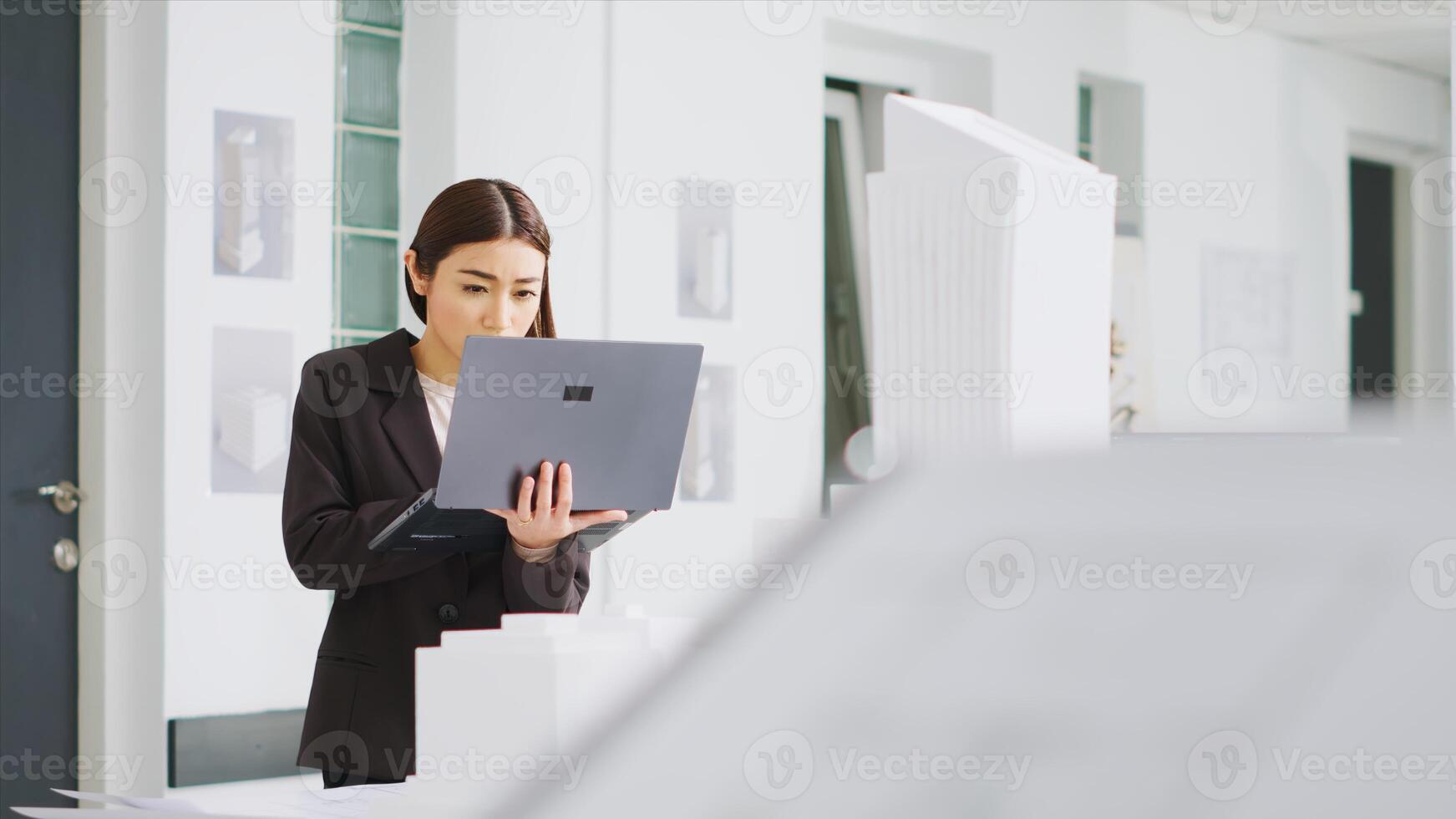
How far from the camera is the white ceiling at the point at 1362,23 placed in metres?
5.26

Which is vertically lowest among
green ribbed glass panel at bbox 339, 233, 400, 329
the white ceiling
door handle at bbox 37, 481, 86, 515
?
door handle at bbox 37, 481, 86, 515

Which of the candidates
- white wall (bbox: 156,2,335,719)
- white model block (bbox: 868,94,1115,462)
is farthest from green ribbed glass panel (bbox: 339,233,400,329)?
white model block (bbox: 868,94,1115,462)

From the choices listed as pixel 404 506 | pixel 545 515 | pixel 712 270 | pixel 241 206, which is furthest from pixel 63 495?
pixel 545 515

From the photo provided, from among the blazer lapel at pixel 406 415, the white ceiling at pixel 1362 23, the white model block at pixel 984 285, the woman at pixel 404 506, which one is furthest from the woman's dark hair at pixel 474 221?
the white ceiling at pixel 1362 23

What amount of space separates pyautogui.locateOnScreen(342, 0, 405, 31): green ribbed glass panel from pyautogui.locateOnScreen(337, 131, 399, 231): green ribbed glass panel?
0.89ft

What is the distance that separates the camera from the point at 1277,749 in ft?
1.19

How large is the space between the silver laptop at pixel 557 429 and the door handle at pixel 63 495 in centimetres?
197

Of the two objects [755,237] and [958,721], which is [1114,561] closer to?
[958,721]

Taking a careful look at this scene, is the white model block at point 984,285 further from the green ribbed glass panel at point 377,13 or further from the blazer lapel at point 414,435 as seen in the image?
the green ribbed glass panel at point 377,13

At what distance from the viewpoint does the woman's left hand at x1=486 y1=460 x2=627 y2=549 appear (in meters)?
1.23

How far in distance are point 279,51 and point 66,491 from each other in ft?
3.52

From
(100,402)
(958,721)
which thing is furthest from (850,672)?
→ (100,402)

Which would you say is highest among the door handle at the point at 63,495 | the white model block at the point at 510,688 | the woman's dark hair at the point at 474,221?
the woman's dark hair at the point at 474,221

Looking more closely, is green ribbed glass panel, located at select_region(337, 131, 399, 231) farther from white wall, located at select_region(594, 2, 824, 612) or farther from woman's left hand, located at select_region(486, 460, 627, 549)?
woman's left hand, located at select_region(486, 460, 627, 549)
